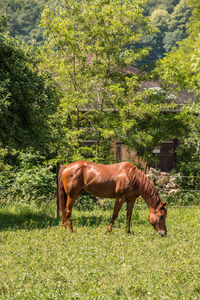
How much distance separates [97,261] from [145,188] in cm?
328

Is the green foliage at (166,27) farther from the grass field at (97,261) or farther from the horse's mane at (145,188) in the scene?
the grass field at (97,261)

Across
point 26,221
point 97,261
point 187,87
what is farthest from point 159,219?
point 187,87

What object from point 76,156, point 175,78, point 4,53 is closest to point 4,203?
point 76,156

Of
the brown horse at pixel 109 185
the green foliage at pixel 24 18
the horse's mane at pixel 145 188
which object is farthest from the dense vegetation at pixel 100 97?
the green foliage at pixel 24 18

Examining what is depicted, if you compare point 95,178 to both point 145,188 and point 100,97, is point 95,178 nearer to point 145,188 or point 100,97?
point 145,188

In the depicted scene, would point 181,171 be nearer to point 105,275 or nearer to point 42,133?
point 42,133

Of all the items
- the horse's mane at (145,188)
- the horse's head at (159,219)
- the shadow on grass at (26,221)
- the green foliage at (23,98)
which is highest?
the green foliage at (23,98)

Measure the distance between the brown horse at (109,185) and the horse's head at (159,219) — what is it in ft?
0.08

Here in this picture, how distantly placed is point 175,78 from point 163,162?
597 centimetres

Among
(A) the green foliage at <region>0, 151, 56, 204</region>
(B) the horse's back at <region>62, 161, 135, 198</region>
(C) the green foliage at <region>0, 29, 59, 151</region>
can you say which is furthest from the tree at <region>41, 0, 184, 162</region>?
(B) the horse's back at <region>62, 161, 135, 198</region>

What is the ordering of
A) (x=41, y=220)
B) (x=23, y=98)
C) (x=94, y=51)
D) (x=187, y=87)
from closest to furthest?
(x=23, y=98)
(x=41, y=220)
(x=94, y=51)
(x=187, y=87)

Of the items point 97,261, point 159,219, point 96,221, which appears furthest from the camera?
point 96,221

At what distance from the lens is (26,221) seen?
34.2 feet

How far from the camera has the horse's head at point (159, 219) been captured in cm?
913
